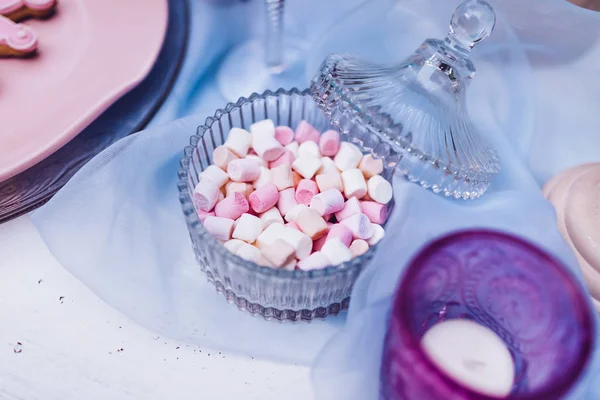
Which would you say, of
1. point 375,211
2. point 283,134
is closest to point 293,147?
point 283,134

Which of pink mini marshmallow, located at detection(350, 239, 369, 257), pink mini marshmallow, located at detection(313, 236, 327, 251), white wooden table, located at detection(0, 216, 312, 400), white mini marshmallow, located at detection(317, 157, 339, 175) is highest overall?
white mini marshmallow, located at detection(317, 157, 339, 175)

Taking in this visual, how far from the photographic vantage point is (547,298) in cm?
34

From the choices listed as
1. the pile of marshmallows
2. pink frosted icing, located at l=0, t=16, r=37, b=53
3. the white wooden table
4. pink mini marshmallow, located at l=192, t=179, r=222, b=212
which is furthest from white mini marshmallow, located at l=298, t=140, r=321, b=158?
pink frosted icing, located at l=0, t=16, r=37, b=53

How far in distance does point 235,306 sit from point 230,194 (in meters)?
0.11

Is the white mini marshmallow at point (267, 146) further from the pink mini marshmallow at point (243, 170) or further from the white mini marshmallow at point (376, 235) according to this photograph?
the white mini marshmallow at point (376, 235)

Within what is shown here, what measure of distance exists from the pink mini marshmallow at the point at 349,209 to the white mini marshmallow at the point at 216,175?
0.38 feet

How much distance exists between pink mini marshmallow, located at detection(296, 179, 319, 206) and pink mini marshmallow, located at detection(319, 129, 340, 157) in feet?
0.17

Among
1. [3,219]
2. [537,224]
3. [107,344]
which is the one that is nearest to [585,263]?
[537,224]

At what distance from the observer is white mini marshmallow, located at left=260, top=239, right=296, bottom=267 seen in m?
0.44

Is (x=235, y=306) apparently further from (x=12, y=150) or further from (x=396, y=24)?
(x=396, y=24)

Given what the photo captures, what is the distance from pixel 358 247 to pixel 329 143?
0.13m

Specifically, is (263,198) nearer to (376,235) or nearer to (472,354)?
(376,235)

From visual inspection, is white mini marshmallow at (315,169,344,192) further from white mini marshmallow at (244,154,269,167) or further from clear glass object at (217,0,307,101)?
clear glass object at (217,0,307,101)

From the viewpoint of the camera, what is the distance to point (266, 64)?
673 mm
